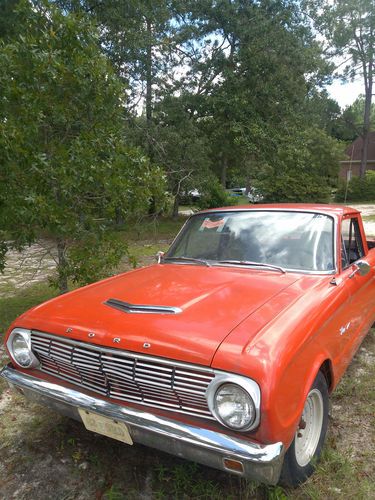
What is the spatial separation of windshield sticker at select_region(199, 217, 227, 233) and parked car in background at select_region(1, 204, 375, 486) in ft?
1.09

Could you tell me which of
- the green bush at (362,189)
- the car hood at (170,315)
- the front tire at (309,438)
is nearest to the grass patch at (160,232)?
the car hood at (170,315)

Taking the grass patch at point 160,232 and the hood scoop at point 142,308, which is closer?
the hood scoop at point 142,308

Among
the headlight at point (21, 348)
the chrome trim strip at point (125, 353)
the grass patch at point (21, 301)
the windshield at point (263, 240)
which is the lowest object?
the grass patch at point (21, 301)

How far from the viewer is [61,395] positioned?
2.29 metres

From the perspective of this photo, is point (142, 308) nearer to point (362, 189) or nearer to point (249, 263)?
point (249, 263)

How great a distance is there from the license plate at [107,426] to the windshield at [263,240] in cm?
151

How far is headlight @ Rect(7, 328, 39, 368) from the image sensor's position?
8.21 feet

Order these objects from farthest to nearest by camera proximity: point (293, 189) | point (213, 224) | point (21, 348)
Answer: point (293, 189) < point (213, 224) < point (21, 348)

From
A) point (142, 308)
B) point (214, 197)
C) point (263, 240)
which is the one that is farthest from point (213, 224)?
point (214, 197)

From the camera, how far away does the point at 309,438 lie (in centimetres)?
243

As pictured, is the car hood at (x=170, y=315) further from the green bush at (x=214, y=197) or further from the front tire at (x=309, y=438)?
the green bush at (x=214, y=197)

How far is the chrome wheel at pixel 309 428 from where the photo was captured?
7.54ft

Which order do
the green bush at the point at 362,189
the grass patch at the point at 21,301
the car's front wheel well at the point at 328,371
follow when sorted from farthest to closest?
1. the green bush at the point at 362,189
2. the grass patch at the point at 21,301
3. the car's front wheel well at the point at 328,371

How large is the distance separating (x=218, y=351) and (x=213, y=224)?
1.89 metres
